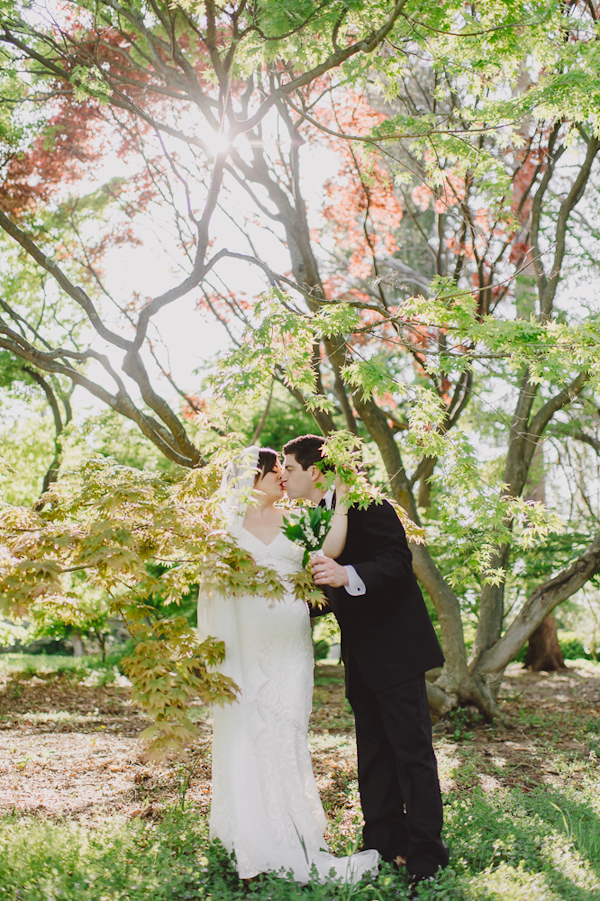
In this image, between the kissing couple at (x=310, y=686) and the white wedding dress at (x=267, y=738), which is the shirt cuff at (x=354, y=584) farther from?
the white wedding dress at (x=267, y=738)

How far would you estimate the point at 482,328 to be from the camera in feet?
13.2

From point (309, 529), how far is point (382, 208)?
250 inches

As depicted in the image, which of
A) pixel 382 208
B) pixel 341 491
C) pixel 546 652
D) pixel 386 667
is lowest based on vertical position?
pixel 546 652

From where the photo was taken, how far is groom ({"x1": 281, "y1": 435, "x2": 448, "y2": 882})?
333 cm

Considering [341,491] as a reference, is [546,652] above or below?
below

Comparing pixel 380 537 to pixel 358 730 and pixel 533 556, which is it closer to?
pixel 358 730

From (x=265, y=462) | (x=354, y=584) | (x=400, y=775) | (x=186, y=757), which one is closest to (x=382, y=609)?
(x=354, y=584)

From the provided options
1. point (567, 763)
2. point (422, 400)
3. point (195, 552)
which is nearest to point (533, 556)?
point (567, 763)

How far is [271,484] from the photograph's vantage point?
376 centimetres

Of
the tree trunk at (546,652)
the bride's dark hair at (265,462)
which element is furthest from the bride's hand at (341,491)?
the tree trunk at (546,652)

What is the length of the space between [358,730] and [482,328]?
2.27m

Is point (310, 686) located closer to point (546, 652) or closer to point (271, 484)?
point (271, 484)

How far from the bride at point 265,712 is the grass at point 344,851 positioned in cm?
14

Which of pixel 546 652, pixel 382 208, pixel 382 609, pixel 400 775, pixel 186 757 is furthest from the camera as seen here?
pixel 546 652
